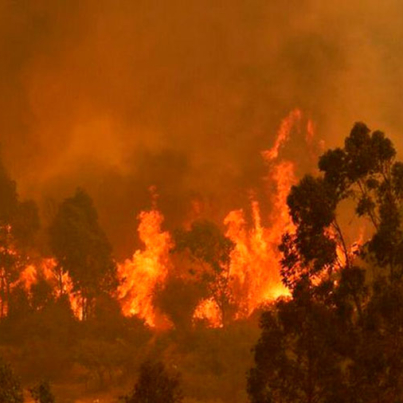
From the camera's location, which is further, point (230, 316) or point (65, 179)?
point (65, 179)

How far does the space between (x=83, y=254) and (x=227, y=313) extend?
13941 millimetres

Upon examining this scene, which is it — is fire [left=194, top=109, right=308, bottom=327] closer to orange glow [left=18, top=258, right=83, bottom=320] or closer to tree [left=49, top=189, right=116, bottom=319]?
tree [left=49, top=189, right=116, bottom=319]

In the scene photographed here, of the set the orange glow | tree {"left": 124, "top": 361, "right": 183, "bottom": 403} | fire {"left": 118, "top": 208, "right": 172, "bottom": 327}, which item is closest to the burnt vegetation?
tree {"left": 124, "top": 361, "right": 183, "bottom": 403}

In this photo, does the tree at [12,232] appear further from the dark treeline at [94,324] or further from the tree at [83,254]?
the tree at [83,254]

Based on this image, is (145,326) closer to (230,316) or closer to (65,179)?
(230,316)

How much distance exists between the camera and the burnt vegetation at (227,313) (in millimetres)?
17781

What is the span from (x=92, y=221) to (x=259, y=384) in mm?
41704

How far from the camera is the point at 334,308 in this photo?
1819 centimetres

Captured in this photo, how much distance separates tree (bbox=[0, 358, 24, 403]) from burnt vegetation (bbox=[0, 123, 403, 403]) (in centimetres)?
4

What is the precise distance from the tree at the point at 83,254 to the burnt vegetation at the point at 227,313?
0.39ft

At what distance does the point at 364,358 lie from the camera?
55.7ft

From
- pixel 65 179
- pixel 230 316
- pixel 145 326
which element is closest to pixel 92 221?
pixel 145 326

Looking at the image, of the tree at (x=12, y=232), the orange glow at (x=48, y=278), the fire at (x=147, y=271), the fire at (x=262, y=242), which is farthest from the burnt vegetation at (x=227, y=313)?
the fire at (x=262, y=242)

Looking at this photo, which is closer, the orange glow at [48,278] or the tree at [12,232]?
the tree at [12,232]
